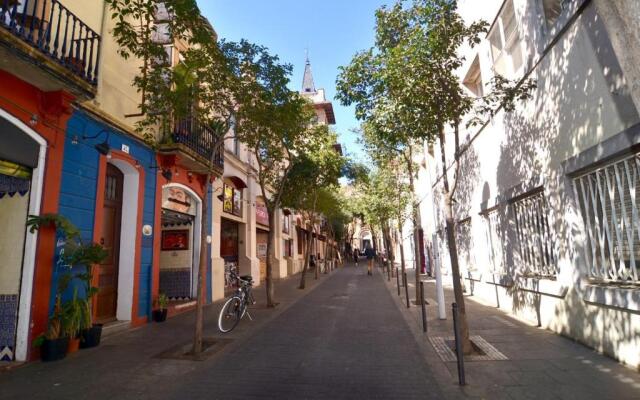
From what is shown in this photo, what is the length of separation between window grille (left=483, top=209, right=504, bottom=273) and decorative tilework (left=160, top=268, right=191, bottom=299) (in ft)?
30.7

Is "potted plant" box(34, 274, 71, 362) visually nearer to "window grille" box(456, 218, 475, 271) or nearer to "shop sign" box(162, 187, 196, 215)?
"shop sign" box(162, 187, 196, 215)

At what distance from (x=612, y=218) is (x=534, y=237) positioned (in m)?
2.75

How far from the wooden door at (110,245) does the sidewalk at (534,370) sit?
7061mm

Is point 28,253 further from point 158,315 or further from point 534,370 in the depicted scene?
point 534,370

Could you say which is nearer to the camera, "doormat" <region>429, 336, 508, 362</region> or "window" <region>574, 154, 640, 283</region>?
"window" <region>574, 154, 640, 283</region>

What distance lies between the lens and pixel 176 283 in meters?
12.1

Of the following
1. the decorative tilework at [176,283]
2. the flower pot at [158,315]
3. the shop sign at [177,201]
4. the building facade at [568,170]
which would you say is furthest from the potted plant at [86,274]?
the building facade at [568,170]

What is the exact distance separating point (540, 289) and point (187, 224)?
33.4 ft

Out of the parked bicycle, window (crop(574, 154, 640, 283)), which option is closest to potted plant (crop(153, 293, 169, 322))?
the parked bicycle

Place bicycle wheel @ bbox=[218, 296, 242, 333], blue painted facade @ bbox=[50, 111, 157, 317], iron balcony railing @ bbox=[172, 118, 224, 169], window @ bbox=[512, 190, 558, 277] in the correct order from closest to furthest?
blue painted facade @ bbox=[50, 111, 157, 317] → window @ bbox=[512, 190, 558, 277] → bicycle wheel @ bbox=[218, 296, 242, 333] → iron balcony railing @ bbox=[172, 118, 224, 169]

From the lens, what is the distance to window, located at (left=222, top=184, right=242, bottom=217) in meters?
15.4

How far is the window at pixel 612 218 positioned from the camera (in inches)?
199

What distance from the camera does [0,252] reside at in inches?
250

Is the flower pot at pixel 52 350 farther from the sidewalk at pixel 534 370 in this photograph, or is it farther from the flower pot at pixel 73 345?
the sidewalk at pixel 534 370
